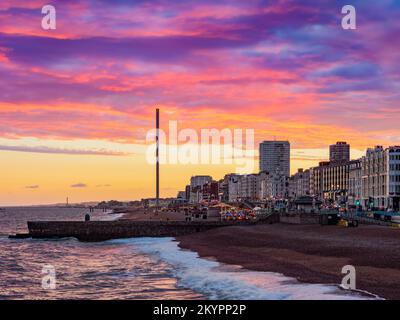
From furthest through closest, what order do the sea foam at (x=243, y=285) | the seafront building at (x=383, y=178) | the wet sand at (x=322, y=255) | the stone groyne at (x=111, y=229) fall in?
the seafront building at (x=383, y=178) → the stone groyne at (x=111, y=229) → the wet sand at (x=322, y=255) → the sea foam at (x=243, y=285)

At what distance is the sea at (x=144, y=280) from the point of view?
101 feet

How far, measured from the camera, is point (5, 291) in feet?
125

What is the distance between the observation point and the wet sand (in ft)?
109

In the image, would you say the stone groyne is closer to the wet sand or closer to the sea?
the wet sand

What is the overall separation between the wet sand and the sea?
1833 mm

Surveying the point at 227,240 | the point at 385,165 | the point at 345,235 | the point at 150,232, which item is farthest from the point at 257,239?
the point at 385,165

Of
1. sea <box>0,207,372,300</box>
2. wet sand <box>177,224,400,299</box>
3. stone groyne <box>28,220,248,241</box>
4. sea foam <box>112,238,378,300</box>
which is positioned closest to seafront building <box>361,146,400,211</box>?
stone groyne <box>28,220,248,241</box>

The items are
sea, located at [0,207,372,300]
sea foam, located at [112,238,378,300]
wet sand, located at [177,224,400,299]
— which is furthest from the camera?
wet sand, located at [177,224,400,299]

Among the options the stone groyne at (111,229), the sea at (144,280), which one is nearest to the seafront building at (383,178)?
the stone groyne at (111,229)

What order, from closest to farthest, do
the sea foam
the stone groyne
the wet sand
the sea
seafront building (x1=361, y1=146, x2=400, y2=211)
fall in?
1. the sea foam
2. the sea
3. the wet sand
4. the stone groyne
5. seafront building (x1=361, y1=146, x2=400, y2=211)

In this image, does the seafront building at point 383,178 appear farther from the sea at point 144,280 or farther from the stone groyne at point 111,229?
the sea at point 144,280

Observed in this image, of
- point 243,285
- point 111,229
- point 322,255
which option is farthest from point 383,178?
point 243,285

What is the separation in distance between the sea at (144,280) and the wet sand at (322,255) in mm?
1833
